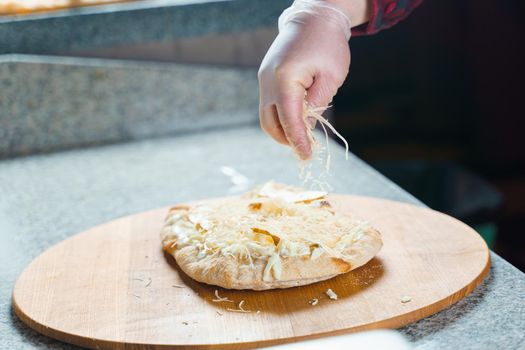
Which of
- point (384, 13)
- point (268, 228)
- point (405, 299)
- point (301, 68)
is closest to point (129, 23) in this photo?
point (384, 13)

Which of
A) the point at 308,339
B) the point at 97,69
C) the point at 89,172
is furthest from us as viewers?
the point at 97,69

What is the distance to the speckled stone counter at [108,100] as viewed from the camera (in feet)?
6.13

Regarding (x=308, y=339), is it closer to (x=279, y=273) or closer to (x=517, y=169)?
(x=279, y=273)

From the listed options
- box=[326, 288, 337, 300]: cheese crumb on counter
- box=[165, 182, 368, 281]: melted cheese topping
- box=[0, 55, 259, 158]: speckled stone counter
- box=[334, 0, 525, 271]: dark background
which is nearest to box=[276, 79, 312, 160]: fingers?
box=[165, 182, 368, 281]: melted cheese topping

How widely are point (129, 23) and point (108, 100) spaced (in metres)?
0.23

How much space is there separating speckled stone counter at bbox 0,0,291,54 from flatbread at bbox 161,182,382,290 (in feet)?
3.02

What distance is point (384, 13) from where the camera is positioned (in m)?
1.33

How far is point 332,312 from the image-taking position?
890 mm

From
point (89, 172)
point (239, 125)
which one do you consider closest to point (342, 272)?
point (89, 172)

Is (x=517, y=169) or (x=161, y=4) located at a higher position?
(x=161, y=4)

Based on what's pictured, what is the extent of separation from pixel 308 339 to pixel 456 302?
0.76ft

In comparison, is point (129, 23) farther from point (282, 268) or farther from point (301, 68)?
point (282, 268)

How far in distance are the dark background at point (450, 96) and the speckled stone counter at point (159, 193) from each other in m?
0.91

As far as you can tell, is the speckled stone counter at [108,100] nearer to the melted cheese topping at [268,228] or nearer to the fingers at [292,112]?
the melted cheese topping at [268,228]
